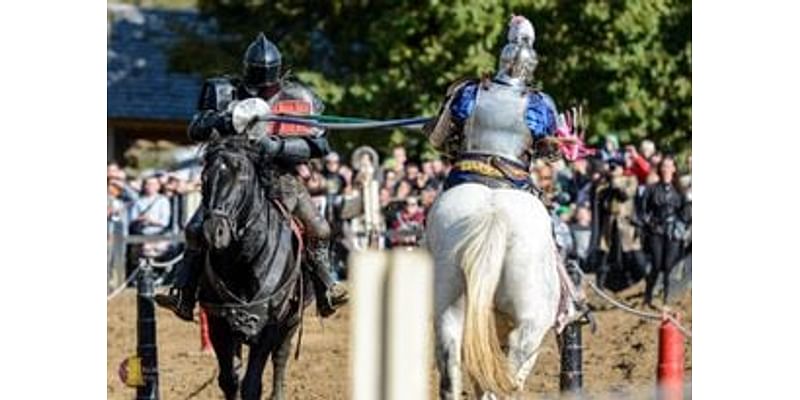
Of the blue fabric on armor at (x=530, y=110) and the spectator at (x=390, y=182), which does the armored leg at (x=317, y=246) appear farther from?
the spectator at (x=390, y=182)

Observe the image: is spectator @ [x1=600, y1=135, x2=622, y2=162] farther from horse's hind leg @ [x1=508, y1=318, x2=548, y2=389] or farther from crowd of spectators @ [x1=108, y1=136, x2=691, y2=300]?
horse's hind leg @ [x1=508, y1=318, x2=548, y2=389]

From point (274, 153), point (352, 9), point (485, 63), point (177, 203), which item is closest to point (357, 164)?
point (177, 203)

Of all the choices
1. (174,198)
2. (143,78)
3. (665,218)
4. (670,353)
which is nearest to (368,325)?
(670,353)

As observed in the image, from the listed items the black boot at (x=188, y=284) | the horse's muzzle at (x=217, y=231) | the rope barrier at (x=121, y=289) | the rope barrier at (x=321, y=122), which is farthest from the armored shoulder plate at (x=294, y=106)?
the rope barrier at (x=121, y=289)

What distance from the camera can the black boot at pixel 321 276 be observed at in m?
12.4

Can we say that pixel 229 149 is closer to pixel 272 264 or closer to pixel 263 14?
pixel 272 264

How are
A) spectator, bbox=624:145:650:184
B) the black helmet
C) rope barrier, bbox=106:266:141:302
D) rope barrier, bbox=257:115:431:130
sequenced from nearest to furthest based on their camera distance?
rope barrier, bbox=257:115:431:130 → the black helmet → rope barrier, bbox=106:266:141:302 → spectator, bbox=624:145:650:184

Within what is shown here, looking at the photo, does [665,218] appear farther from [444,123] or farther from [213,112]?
[444,123]

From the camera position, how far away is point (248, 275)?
11891 millimetres

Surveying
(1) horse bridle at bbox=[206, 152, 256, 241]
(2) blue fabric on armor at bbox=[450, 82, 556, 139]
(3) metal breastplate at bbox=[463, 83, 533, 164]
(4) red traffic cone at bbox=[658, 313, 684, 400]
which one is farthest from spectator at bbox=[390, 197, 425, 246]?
(4) red traffic cone at bbox=[658, 313, 684, 400]

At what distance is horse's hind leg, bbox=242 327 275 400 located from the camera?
11.5 metres

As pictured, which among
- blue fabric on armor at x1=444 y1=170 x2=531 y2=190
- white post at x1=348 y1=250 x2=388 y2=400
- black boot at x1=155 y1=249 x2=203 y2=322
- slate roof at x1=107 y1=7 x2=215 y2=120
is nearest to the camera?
white post at x1=348 y1=250 x2=388 y2=400

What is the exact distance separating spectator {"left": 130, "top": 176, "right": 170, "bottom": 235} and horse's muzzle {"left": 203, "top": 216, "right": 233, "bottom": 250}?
12720 mm

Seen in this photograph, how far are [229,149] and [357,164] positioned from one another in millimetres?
12281
